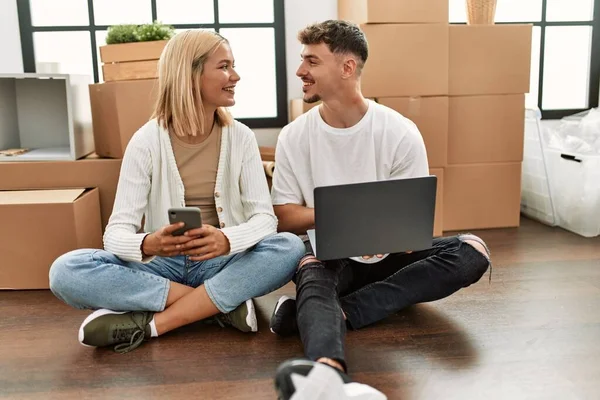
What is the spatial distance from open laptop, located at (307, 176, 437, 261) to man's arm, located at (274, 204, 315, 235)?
0.29 metres

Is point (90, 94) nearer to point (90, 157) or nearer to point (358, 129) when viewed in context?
point (90, 157)

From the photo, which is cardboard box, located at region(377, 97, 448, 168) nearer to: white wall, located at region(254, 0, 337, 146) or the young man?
white wall, located at region(254, 0, 337, 146)

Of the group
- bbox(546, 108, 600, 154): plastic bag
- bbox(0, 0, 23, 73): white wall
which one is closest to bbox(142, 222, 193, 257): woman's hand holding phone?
bbox(0, 0, 23, 73): white wall

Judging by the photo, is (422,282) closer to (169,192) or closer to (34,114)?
(169,192)

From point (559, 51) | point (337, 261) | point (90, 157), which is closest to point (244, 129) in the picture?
point (337, 261)

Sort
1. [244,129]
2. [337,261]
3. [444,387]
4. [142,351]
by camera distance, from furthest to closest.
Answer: [244,129], [337,261], [142,351], [444,387]

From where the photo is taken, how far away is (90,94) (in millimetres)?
2465

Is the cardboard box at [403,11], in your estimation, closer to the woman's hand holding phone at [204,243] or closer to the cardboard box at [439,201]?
the cardboard box at [439,201]

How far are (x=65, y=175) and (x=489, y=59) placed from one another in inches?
72.0

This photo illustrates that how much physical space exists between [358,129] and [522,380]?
822mm

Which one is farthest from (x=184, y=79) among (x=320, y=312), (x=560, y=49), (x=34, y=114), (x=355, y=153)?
(x=560, y=49)

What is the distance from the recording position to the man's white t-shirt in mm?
1844

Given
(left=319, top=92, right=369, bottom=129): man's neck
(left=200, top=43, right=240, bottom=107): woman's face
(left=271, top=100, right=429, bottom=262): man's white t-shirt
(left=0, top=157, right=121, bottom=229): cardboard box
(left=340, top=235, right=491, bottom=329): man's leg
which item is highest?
(left=200, top=43, right=240, bottom=107): woman's face

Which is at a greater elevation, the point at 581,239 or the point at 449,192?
the point at 449,192
